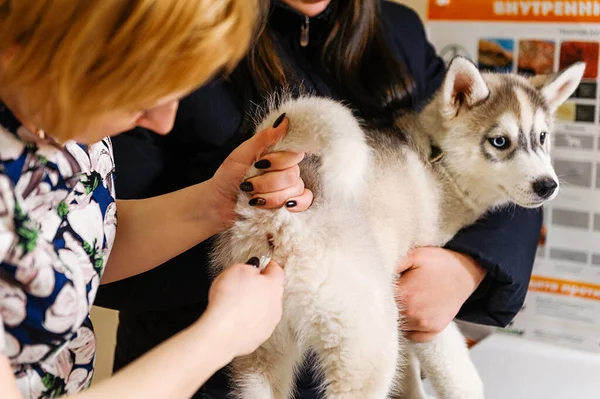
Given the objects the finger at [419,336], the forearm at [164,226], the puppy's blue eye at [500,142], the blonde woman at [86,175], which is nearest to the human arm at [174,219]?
the forearm at [164,226]

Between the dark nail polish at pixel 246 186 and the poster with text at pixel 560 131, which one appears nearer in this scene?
the dark nail polish at pixel 246 186

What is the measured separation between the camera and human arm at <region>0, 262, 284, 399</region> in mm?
593

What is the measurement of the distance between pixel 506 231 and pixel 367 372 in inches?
17.5

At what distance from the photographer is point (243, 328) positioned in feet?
2.30

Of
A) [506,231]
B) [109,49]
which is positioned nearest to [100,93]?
[109,49]

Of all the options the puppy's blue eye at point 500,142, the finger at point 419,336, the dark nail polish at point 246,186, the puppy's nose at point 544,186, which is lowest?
the finger at point 419,336

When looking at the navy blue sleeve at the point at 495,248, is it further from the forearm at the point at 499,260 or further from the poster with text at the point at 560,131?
the poster with text at the point at 560,131

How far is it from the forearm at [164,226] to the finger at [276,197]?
130mm

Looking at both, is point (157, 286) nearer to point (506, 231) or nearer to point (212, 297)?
point (212, 297)

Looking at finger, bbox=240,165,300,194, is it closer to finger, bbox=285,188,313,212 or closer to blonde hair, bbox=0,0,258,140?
finger, bbox=285,188,313,212

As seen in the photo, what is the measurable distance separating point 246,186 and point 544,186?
1.92ft

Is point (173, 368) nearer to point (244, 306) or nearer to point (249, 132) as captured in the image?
point (244, 306)

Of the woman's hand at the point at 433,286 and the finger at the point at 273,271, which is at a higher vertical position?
the finger at the point at 273,271

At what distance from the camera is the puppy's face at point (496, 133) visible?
3.79 feet
